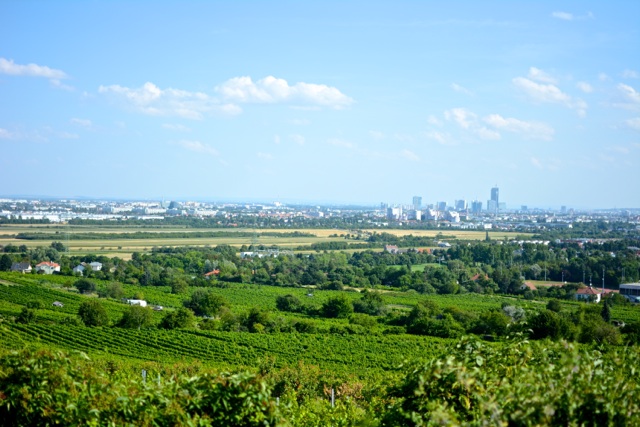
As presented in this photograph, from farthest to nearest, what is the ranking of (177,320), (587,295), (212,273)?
(212,273) < (587,295) < (177,320)

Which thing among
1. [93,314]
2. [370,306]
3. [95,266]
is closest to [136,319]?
[93,314]

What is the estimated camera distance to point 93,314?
27641 mm

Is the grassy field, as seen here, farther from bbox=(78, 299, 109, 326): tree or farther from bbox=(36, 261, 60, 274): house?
bbox=(78, 299, 109, 326): tree

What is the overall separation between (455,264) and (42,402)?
56.9 meters

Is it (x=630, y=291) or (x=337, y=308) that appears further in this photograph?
(x=630, y=291)

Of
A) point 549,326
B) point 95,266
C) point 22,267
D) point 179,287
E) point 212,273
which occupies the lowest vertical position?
point 212,273

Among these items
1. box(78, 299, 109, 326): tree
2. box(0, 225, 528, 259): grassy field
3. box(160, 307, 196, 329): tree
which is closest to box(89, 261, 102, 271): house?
A: box(0, 225, 528, 259): grassy field

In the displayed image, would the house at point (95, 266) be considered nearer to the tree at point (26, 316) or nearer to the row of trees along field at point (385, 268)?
the row of trees along field at point (385, 268)

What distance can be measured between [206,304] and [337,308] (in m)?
7.32

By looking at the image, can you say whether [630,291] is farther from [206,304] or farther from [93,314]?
[93,314]

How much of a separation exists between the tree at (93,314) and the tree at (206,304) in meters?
6.67

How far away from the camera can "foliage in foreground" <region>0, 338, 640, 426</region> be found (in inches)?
163

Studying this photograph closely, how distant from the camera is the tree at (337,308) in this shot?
35062 millimetres

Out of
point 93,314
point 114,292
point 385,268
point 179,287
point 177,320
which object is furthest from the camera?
point 385,268
